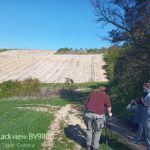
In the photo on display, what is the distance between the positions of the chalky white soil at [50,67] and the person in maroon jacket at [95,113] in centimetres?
4107

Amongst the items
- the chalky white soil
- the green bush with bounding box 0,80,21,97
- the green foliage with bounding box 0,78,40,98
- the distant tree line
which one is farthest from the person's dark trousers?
the chalky white soil

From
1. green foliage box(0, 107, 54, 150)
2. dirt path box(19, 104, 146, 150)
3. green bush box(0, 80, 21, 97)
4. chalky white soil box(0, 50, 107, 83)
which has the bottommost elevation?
dirt path box(19, 104, 146, 150)

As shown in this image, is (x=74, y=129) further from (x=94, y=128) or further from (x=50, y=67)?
(x=50, y=67)

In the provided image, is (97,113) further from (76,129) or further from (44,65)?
(44,65)

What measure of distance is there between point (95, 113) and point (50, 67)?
57376mm

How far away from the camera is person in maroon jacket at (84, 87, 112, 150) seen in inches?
545

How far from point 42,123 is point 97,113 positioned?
19.8 ft

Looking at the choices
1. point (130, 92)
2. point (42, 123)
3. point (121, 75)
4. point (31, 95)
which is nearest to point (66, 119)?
point (42, 123)

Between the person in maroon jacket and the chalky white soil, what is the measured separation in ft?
135

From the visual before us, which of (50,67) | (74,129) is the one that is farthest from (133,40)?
(50,67)

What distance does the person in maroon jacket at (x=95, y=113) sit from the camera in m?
13.9

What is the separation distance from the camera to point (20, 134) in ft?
52.9

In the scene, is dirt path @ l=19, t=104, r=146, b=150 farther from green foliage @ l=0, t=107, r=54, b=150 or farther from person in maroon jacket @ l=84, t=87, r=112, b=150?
person in maroon jacket @ l=84, t=87, r=112, b=150

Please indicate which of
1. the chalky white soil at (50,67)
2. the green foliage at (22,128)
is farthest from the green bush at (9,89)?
the green foliage at (22,128)
